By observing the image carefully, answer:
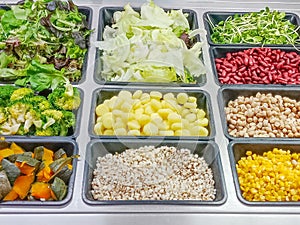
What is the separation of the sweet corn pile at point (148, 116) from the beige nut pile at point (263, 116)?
0.16 meters

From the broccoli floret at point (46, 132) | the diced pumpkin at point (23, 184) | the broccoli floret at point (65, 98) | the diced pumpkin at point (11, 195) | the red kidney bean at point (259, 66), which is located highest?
the red kidney bean at point (259, 66)

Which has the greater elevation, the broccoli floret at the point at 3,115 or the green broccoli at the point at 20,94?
the green broccoli at the point at 20,94

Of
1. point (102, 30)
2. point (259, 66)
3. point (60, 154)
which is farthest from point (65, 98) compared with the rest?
point (259, 66)

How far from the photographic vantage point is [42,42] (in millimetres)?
2416

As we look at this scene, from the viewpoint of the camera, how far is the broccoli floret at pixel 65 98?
83.1 inches

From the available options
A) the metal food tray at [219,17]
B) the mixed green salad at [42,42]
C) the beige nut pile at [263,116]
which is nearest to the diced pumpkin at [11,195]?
the mixed green salad at [42,42]

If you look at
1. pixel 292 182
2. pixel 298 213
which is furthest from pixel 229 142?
pixel 298 213

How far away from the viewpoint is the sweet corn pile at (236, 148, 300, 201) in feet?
6.10

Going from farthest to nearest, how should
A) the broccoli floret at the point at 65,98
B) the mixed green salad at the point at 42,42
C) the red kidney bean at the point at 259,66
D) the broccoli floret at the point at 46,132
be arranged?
1. the red kidney bean at the point at 259,66
2. the mixed green salad at the point at 42,42
3. the broccoli floret at the point at 65,98
4. the broccoli floret at the point at 46,132

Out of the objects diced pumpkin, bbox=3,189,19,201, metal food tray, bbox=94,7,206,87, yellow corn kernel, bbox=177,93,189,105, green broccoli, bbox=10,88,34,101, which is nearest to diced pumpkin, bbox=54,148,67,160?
diced pumpkin, bbox=3,189,19,201

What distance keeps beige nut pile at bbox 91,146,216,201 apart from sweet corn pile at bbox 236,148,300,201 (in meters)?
0.15

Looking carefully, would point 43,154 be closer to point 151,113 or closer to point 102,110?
point 102,110

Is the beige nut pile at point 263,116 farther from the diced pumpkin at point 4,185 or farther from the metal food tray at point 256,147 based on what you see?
the diced pumpkin at point 4,185

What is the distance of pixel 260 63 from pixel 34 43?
3.98ft
